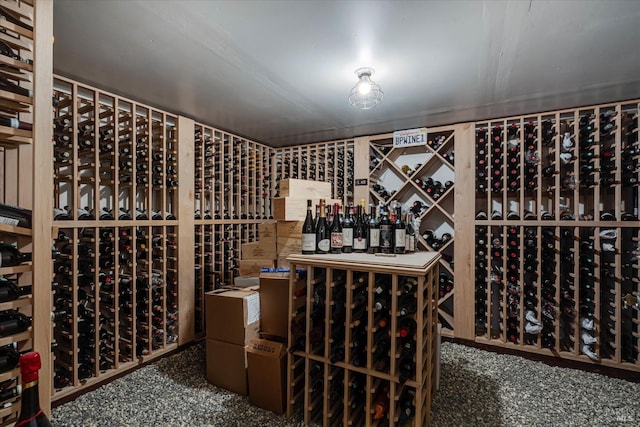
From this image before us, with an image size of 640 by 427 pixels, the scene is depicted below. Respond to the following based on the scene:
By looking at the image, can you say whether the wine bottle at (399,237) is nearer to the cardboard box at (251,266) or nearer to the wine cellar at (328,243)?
the wine cellar at (328,243)

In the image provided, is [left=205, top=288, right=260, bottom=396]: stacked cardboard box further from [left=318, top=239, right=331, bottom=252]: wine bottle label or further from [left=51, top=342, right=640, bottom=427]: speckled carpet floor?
[left=318, top=239, right=331, bottom=252]: wine bottle label

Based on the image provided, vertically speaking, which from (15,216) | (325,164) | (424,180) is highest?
(325,164)

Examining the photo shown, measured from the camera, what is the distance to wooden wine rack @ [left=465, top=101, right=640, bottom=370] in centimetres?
239

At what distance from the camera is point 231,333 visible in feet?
6.35

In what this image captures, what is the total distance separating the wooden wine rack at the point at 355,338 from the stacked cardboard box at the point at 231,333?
0.39 metres

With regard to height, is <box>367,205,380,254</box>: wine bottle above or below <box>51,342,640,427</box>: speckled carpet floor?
above

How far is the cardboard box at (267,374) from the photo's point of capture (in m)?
1.72

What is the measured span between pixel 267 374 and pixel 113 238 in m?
1.49

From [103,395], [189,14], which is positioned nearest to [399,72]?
[189,14]

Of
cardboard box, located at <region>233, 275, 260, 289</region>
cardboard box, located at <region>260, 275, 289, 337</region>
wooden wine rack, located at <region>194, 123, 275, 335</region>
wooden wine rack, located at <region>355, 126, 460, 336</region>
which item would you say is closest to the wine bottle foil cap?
cardboard box, located at <region>260, 275, 289, 337</region>

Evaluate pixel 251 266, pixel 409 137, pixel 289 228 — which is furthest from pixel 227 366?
pixel 409 137

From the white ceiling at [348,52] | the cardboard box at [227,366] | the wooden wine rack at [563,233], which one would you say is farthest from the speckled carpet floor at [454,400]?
the white ceiling at [348,52]

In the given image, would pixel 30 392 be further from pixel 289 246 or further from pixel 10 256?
pixel 289 246

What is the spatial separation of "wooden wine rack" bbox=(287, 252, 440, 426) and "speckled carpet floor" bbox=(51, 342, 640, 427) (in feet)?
0.82
